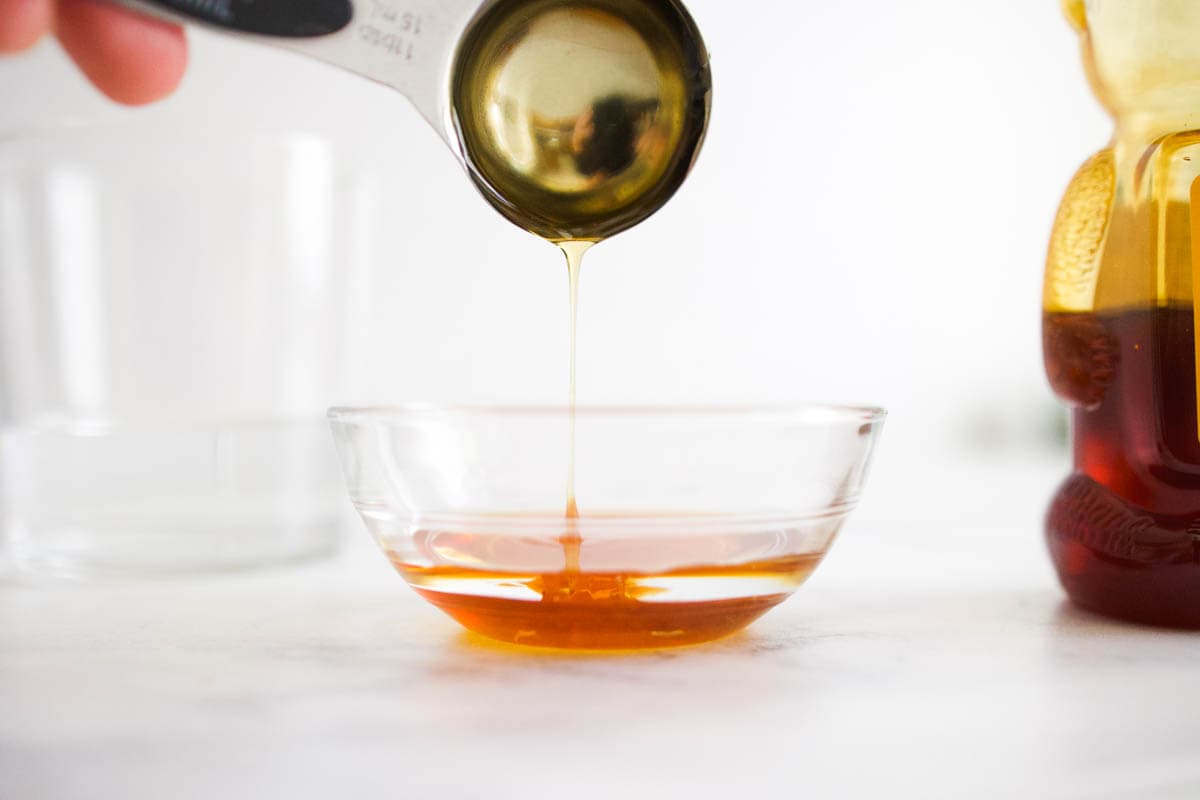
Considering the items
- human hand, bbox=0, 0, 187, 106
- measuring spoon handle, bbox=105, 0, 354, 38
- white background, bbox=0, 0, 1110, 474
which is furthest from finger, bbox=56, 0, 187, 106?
white background, bbox=0, 0, 1110, 474

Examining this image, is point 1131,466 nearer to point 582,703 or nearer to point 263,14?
point 582,703

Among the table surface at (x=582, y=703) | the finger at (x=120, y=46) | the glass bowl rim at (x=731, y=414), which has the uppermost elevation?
the finger at (x=120, y=46)

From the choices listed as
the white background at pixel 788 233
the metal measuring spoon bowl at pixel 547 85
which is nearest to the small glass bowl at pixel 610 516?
the metal measuring spoon bowl at pixel 547 85

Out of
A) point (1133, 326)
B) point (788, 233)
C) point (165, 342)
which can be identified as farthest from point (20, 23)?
point (788, 233)

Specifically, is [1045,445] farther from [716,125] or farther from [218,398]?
[218,398]

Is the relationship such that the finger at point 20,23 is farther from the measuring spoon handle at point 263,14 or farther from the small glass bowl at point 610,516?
the small glass bowl at point 610,516

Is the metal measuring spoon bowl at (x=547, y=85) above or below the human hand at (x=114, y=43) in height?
below

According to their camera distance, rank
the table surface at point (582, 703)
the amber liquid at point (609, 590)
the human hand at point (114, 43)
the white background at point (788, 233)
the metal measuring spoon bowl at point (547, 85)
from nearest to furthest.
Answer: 1. the table surface at point (582, 703)
2. the amber liquid at point (609, 590)
3. the metal measuring spoon bowl at point (547, 85)
4. the human hand at point (114, 43)
5. the white background at point (788, 233)
